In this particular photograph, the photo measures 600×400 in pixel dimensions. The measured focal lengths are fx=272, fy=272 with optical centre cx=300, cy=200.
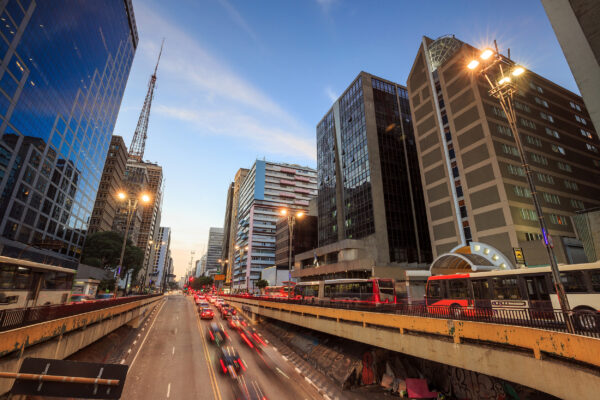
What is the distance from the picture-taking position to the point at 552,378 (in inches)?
334

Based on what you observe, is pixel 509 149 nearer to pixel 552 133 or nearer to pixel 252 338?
pixel 552 133

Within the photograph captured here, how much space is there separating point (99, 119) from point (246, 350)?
95479 millimetres

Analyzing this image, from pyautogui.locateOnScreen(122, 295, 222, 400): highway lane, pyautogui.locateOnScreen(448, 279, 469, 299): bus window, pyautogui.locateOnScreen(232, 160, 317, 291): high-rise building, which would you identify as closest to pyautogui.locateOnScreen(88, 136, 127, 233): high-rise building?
pyautogui.locateOnScreen(232, 160, 317, 291): high-rise building

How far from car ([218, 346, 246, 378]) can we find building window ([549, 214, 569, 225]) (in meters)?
53.8

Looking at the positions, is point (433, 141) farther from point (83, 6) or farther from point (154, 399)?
point (83, 6)

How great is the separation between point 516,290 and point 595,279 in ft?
12.4

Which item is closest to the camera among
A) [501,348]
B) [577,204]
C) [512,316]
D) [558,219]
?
[501,348]

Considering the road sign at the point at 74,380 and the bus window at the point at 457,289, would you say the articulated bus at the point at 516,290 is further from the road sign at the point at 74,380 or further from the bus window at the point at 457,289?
the road sign at the point at 74,380

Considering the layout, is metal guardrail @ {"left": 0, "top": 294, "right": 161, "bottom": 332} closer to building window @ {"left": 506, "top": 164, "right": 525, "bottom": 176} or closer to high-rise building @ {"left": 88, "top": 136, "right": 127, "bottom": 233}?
building window @ {"left": 506, "top": 164, "right": 525, "bottom": 176}

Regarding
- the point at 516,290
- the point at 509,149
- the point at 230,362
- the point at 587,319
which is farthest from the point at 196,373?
the point at 509,149

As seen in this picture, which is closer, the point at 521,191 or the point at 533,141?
the point at 521,191

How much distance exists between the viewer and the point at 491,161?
147 feet

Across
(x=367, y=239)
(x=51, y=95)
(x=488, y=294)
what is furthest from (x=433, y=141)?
(x=51, y=95)

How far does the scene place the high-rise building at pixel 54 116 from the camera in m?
50.2
